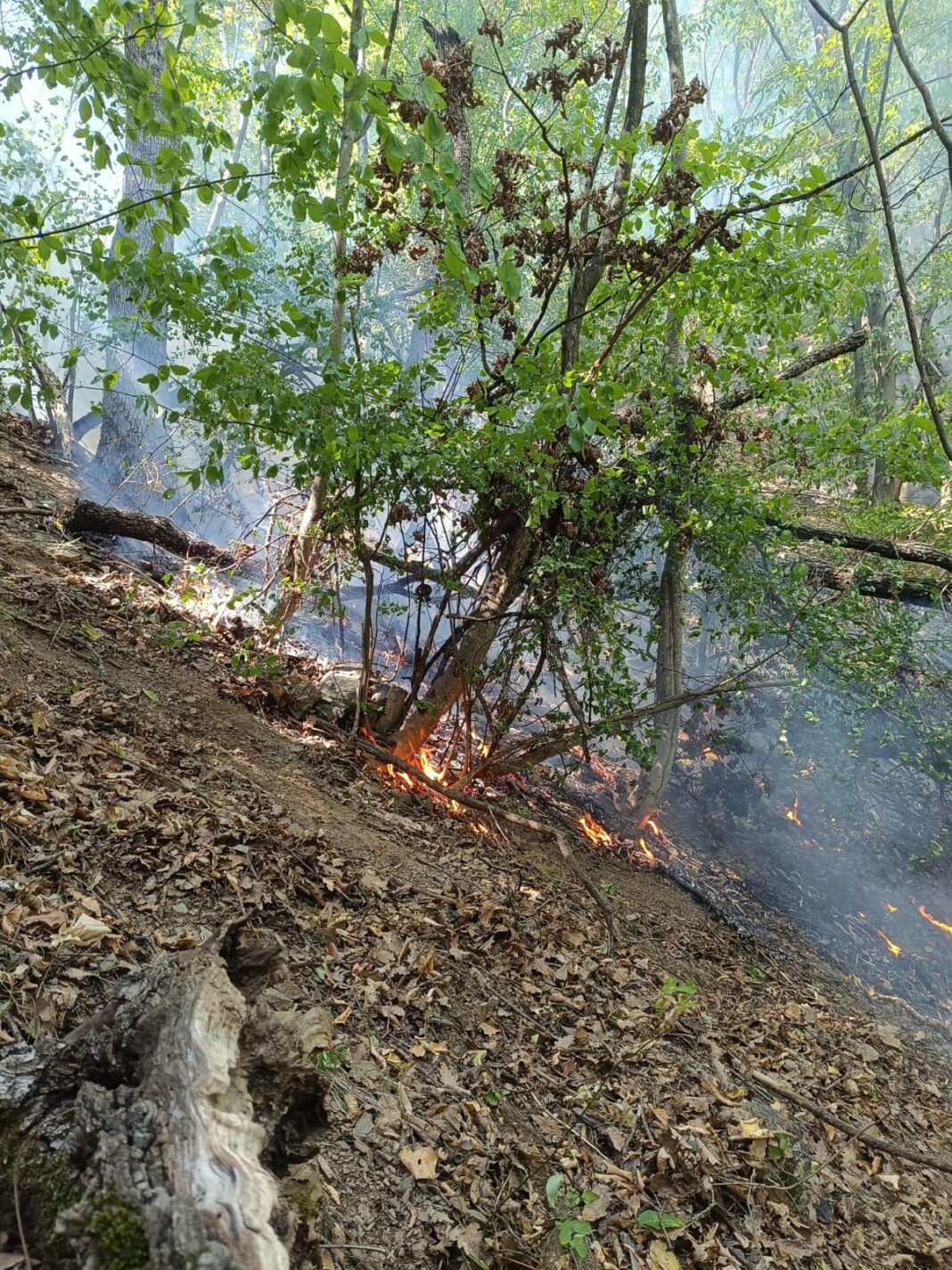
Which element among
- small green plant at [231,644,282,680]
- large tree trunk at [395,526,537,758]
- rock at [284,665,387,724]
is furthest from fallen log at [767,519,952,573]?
small green plant at [231,644,282,680]

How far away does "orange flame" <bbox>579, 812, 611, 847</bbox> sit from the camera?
24.3 feet

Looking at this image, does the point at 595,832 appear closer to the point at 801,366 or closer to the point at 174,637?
the point at 174,637

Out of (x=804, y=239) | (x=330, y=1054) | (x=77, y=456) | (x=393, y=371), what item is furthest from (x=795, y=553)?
(x=77, y=456)

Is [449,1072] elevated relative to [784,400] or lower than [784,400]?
lower

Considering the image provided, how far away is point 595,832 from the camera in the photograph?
24.8 feet

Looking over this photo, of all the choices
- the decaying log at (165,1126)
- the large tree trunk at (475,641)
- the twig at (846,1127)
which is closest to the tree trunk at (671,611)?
the large tree trunk at (475,641)

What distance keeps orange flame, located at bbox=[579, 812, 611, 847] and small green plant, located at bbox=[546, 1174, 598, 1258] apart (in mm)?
4705

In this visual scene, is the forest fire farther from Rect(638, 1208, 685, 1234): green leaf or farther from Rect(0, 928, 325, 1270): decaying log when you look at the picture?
Rect(0, 928, 325, 1270): decaying log

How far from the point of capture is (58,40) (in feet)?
9.79

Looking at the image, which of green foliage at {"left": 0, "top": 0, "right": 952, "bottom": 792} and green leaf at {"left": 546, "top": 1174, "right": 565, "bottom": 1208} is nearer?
green leaf at {"left": 546, "top": 1174, "right": 565, "bottom": 1208}

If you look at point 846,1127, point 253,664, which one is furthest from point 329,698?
point 846,1127

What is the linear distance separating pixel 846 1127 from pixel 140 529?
7.67m

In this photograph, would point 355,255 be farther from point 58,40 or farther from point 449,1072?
point 449,1072

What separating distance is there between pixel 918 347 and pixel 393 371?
3032 mm
